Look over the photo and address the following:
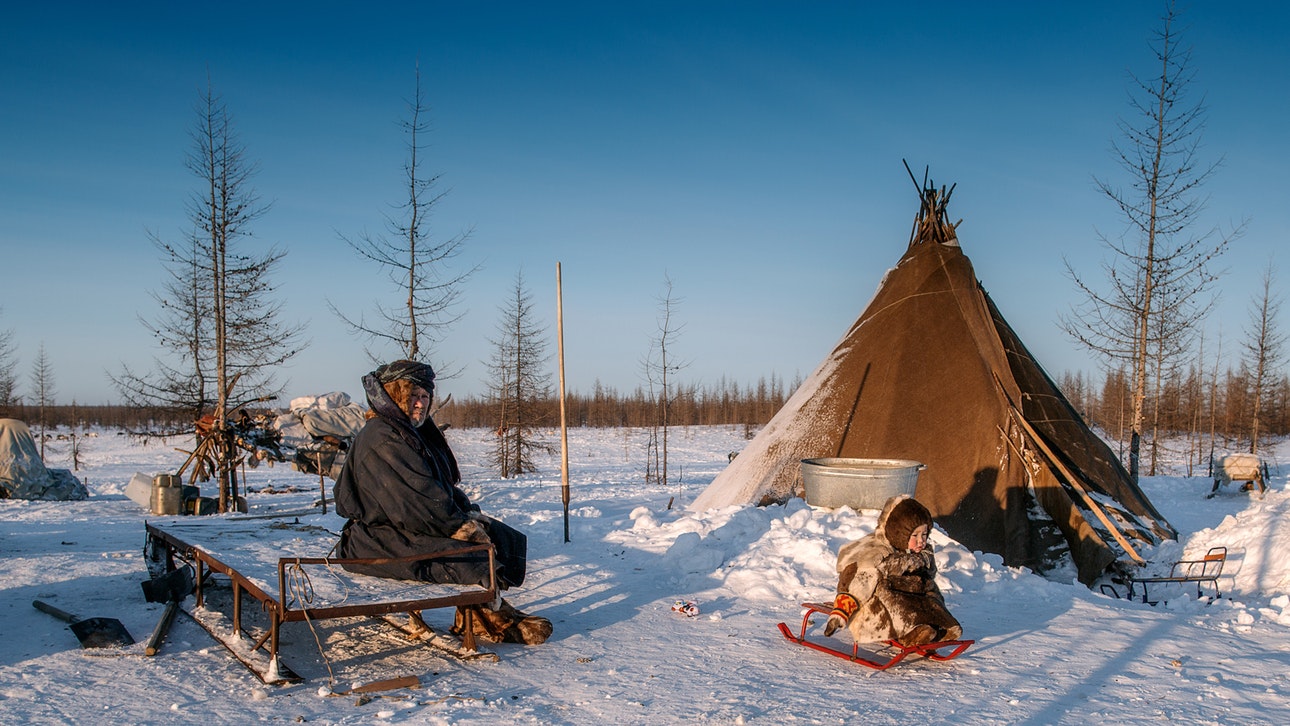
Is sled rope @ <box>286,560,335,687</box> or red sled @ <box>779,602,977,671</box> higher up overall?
sled rope @ <box>286,560,335,687</box>

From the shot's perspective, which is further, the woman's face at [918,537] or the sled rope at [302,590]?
the woman's face at [918,537]

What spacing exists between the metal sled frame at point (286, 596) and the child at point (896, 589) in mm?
2088

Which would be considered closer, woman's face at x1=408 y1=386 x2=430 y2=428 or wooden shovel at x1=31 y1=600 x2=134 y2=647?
wooden shovel at x1=31 y1=600 x2=134 y2=647

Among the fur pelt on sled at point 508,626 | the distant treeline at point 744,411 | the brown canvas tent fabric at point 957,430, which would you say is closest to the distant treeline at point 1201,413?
the distant treeline at point 744,411

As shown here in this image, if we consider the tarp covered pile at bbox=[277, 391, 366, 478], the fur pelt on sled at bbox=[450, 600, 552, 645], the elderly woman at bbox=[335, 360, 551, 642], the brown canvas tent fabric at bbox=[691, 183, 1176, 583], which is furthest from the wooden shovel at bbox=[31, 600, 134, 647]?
the tarp covered pile at bbox=[277, 391, 366, 478]

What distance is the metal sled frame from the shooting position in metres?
3.61

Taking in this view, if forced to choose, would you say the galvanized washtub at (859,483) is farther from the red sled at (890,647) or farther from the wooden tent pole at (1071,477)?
the red sled at (890,647)

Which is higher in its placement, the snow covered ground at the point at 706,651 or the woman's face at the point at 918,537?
the woman's face at the point at 918,537

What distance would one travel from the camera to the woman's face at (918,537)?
4.59 meters

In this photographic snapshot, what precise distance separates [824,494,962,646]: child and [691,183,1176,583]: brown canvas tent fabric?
3.88m

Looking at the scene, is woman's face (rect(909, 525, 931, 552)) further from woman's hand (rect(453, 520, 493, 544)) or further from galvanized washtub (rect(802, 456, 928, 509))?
galvanized washtub (rect(802, 456, 928, 509))

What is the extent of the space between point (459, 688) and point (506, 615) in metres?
0.84

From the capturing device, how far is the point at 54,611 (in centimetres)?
464

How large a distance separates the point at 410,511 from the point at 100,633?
1721 millimetres
